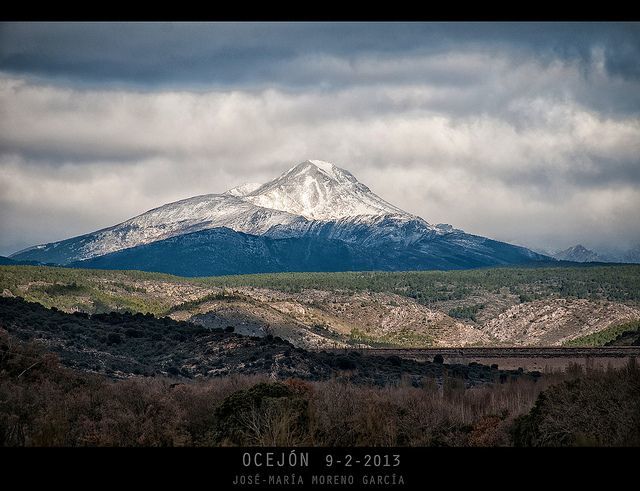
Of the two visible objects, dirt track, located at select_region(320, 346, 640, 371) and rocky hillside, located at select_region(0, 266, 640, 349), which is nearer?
dirt track, located at select_region(320, 346, 640, 371)

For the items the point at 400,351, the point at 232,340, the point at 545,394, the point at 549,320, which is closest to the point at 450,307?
the point at 549,320

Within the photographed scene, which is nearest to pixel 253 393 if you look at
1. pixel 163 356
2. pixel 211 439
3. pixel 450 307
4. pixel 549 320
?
pixel 211 439

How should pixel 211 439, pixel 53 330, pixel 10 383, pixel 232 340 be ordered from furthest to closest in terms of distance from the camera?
pixel 232 340 → pixel 53 330 → pixel 10 383 → pixel 211 439

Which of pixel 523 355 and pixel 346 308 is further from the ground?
pixel 346 308

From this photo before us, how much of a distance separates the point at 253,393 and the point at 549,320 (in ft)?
456

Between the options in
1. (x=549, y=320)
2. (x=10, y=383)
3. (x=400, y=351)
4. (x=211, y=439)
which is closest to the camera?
(x=211, y=439)

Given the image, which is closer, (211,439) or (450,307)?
(211,439)

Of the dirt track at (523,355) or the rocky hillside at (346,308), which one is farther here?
the rocky hillside at (346,308)

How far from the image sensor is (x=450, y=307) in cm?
18988

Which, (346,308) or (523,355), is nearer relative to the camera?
(523,355)

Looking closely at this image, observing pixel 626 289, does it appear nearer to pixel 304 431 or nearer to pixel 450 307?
pixel 450 307
